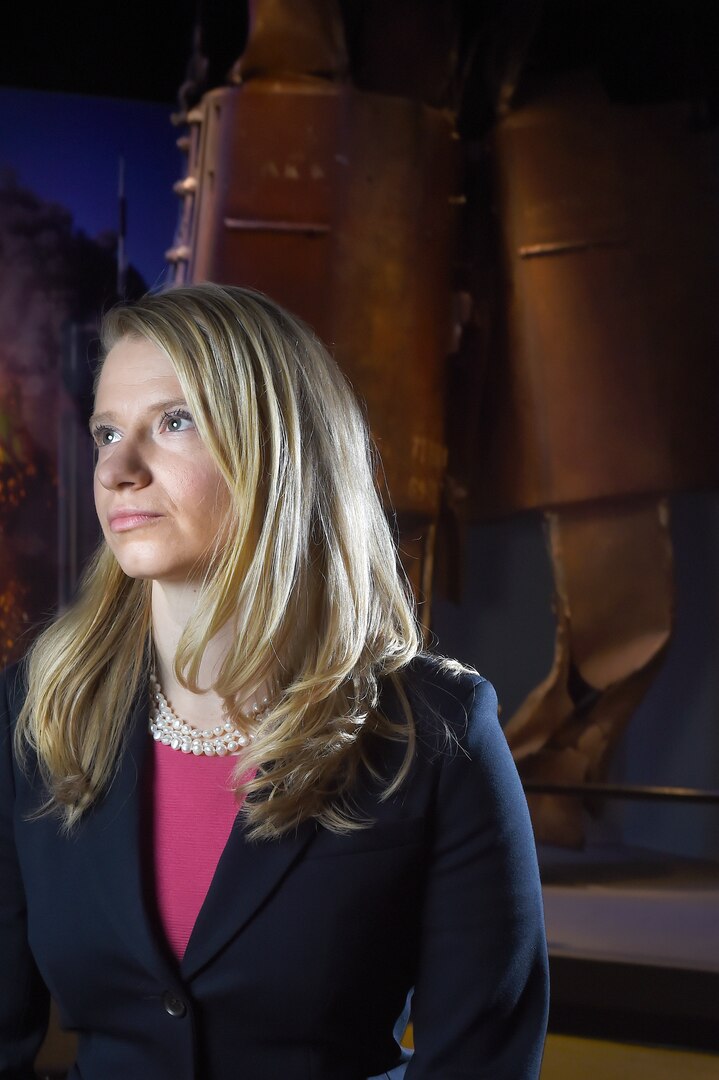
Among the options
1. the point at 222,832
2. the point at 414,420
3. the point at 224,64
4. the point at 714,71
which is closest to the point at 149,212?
the point at 224,64

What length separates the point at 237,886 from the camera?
104cm

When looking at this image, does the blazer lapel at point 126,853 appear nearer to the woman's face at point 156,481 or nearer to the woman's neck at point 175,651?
the woman's neck at point 175,651

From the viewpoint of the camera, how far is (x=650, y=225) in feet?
8.38

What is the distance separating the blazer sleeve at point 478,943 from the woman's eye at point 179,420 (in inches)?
17.1

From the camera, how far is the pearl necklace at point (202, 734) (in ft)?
3.73

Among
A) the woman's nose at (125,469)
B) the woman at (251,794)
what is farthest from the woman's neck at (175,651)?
the woman's nose at (125,469)

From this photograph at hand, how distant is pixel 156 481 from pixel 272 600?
0.56 feet

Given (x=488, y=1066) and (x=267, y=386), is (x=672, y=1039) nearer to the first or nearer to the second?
(x=488, y=1066)

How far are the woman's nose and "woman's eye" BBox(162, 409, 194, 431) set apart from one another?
43 millimetres

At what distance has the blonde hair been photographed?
1093 millimetres

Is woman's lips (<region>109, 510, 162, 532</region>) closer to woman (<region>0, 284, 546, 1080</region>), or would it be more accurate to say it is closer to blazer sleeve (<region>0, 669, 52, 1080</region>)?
woman (<region>0, 284, 546, 1080</region>)

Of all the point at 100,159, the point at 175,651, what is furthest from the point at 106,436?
the point at 100,159

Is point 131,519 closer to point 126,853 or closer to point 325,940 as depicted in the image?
point 126,853

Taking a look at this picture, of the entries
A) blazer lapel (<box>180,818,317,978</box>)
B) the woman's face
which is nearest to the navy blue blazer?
blazer lapel (<box>180,818,317,978</box>)
